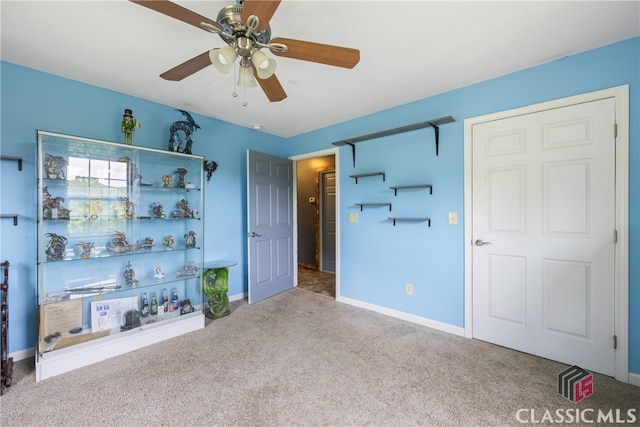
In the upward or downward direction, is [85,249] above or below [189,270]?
above

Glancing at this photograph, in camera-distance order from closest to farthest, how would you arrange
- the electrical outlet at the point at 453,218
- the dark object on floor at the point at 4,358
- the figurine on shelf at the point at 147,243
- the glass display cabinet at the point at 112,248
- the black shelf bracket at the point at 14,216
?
the dark object on floor at the point at 4,358, the black shelf bracket at the point at 14,216, the glass display cabinet at the point at 112,248, the electrical outlet at the point at 453,218, the figurine on shelf at the point at 147,243

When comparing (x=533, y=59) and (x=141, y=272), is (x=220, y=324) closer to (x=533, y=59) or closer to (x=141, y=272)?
(x=141, y=272)

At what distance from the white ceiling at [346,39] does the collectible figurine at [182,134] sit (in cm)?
30

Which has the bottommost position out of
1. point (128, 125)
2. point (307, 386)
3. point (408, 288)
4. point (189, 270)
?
point (307, 386)

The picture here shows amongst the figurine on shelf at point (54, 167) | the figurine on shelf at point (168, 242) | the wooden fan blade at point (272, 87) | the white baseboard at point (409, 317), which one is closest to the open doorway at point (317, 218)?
the white baseboard at point (409, 317)

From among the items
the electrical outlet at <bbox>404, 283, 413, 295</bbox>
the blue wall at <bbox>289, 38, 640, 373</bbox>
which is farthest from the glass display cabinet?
the electrical outlet at <bbox>404, 283, 413, 295</bbox>

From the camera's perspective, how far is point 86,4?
5.11 feet

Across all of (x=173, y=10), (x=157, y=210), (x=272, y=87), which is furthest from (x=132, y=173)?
(x=173, y=10)

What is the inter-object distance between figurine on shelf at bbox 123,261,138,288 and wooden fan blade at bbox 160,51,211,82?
1.96 meters

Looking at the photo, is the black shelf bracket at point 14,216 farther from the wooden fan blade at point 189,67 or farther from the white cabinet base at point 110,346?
the wooden fan blade at point 189,67

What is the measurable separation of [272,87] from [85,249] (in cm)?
226

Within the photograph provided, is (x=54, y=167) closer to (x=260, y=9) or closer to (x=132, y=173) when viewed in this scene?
(x=132, y=173)

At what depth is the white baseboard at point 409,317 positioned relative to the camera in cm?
264

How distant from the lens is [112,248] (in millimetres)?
2559
